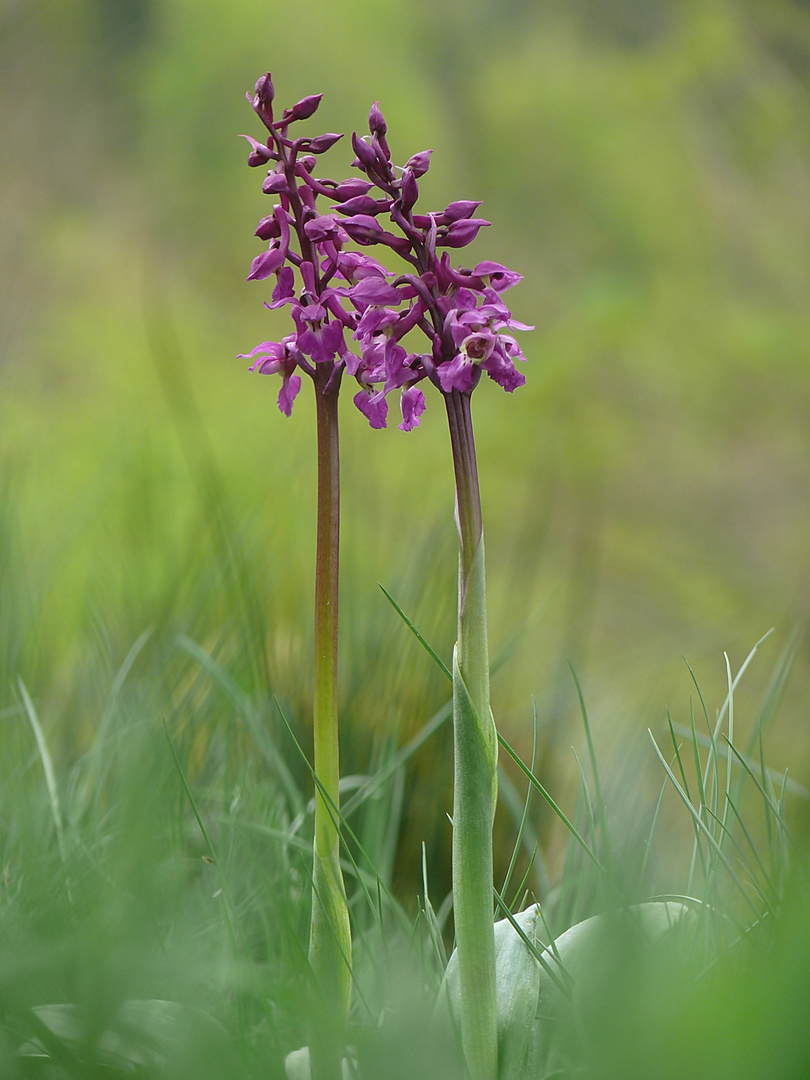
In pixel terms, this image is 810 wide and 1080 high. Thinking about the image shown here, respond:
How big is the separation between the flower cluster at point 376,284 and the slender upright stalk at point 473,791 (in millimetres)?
21

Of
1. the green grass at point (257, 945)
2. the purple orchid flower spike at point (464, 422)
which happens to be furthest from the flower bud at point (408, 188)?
the green grass at point (257, 945)

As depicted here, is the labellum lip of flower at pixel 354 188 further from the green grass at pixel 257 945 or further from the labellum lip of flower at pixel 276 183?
the green grass at pixel 257 945

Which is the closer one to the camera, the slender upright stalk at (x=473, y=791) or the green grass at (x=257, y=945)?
the green grass at (x=257, y=945)

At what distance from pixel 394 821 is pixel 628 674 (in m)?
0.27

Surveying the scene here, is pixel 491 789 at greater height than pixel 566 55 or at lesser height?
lesser

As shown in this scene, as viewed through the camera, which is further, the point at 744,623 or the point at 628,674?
the point at 744,623

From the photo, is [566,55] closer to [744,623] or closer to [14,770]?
[744,623]

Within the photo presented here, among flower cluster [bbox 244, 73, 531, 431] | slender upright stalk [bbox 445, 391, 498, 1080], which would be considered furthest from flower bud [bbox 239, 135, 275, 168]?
slender upright stalk [bbox 445, 391, 498, 1080]

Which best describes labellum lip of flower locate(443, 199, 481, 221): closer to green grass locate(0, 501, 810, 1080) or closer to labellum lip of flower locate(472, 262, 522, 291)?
labellum lip of flower locate(472, 262, 522, 291)

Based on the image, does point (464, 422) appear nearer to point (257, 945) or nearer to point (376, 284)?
point (376, 284)

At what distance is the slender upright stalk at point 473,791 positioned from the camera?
28 cm

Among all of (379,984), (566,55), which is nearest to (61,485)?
(379,984)

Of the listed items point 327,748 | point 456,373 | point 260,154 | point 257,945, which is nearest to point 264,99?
point 260,154

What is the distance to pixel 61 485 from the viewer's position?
1.13 meters
